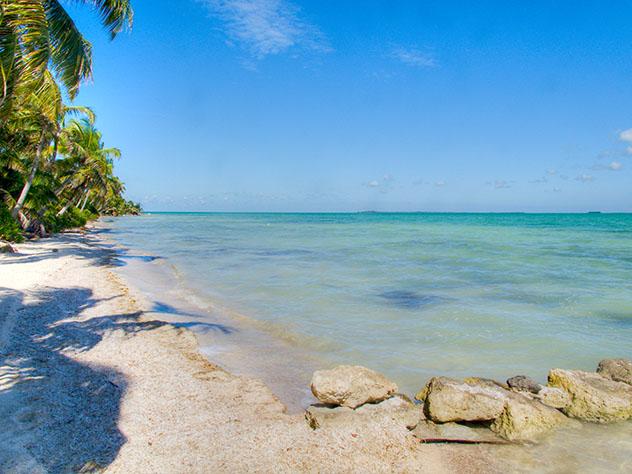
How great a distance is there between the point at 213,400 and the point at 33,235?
24.4 meters

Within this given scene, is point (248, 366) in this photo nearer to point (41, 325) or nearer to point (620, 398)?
point (41, 325)

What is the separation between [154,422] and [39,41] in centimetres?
733

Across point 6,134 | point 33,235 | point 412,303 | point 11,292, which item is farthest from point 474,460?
point 33,235

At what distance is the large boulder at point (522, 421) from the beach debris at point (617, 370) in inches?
75.5

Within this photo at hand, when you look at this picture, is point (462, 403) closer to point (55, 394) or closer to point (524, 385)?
point (524, 385)

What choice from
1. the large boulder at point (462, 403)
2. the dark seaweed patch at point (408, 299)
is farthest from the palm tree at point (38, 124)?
the large boulder at point (462, 403)

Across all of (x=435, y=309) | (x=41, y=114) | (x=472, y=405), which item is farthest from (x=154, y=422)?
(x=41, y=114)

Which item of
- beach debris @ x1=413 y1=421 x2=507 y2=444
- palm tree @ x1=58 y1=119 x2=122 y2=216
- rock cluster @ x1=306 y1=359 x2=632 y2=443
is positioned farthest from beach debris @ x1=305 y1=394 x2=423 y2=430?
palm tree @ x1=58 y1=119 x2=122 y2=216

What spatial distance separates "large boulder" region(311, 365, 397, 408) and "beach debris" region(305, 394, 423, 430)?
3.4 inches

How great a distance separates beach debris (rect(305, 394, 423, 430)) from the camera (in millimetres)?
4539

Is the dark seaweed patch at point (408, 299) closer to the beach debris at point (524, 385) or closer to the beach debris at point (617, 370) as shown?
the beach debris at point (617, 370)

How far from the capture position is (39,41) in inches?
300

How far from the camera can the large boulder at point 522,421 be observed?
14.9 feet

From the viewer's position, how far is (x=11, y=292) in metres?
9.64
